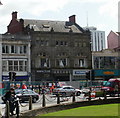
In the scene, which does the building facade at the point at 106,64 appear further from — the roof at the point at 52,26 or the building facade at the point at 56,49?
the roof at the point at 52,26

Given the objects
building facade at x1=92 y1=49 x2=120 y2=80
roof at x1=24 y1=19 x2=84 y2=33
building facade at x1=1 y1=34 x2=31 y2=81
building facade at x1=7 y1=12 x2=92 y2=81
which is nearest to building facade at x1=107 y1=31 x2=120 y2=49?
building facade at x1=92 y1=49 x2=120 y2=80

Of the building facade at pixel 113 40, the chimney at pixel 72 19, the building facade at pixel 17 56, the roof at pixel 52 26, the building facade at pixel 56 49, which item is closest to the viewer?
the building facade at pixel 17 56

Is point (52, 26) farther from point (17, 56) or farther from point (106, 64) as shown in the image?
point (106, 64)

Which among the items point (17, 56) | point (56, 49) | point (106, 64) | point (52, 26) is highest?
point (52, 26)

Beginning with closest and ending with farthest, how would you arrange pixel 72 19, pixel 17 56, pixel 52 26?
1. pixel 17 56
2. pixel 52 26
3. pixel 72 19

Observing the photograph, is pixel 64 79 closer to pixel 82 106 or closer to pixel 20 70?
pixel 20 70

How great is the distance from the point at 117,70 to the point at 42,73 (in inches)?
665

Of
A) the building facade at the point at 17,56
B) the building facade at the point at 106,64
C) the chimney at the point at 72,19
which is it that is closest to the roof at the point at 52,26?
the chimney at the point at 72,19

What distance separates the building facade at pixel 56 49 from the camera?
198 ft

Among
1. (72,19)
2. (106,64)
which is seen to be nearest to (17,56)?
(72,19)

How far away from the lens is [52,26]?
65438mm

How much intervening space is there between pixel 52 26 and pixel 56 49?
5807 mm

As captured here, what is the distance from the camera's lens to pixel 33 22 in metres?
65.1

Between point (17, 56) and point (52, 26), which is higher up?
point (52, 26)
